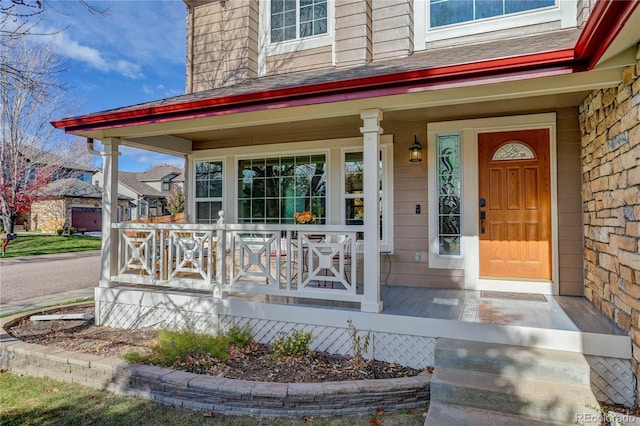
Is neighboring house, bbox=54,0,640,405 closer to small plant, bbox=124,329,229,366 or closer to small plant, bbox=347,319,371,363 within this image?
small plant, bbox=347,319,371,363

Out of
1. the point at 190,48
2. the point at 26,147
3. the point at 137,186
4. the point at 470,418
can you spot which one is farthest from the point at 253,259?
the point at 137,186

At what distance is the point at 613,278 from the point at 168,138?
642cm

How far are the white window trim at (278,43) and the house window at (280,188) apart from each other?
1.77 meters

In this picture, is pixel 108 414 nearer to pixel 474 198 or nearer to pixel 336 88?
pixel 336 88

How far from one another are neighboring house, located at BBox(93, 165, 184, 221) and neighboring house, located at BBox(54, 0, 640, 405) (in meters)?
27.7

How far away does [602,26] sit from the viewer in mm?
2646

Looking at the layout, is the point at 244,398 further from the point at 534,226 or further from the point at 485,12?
the point at 485,12

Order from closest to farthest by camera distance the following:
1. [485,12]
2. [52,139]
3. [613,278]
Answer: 1. [613,278]
2. [485,12]
3. [52,139]

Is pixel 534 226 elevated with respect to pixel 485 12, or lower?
lower

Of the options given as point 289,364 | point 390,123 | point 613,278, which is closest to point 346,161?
point 390,123

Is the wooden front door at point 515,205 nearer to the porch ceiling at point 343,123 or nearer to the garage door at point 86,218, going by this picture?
the porch ceiling at point 343,123

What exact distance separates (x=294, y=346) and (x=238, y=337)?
72 cm

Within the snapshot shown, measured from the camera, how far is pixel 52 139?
18.3m

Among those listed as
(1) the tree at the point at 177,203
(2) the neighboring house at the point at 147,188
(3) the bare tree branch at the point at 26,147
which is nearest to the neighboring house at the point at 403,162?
(3) the bare tree branch at the point at 26,147
